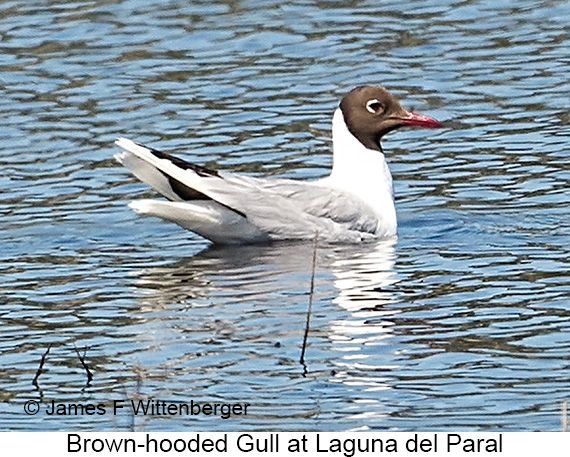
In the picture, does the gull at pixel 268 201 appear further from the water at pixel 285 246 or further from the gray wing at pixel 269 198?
the water at pixel 285 246

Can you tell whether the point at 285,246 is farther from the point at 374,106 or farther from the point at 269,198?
the point at 374,106

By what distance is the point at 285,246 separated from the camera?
1381cm

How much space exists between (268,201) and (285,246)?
33 cm

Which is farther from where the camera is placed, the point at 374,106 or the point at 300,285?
the point at 374,106

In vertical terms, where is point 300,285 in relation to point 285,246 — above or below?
below

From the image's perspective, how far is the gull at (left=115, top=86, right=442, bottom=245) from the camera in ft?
44.3

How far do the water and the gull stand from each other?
171 millimetres

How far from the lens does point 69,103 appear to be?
57.0 ft

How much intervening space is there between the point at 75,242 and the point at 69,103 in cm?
379

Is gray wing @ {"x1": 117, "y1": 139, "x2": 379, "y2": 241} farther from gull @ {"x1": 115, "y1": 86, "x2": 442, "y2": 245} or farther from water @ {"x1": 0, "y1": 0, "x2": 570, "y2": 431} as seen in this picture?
water @ {"x1": 0, "y1": 0, "x2": 570, "y2": 431}

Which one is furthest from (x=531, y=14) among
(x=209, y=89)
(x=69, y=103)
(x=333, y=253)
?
(x=333, y=253)

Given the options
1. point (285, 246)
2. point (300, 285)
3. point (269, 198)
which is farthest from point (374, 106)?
point (300, 285)

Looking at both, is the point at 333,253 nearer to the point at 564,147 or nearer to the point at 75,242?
the point at 75,242

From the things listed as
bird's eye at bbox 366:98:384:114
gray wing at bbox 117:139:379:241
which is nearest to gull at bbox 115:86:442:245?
gray wing at bbox 117:139:379:241
